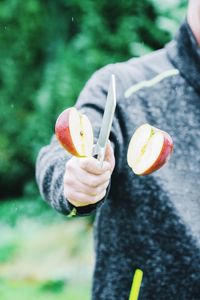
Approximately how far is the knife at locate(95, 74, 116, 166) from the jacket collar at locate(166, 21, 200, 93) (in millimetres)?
490

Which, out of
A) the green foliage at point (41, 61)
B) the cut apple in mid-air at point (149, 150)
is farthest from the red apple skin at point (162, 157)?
the green foliage at point (41, 61)

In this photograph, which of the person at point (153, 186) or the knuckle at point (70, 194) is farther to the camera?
the person at point (153, 186)

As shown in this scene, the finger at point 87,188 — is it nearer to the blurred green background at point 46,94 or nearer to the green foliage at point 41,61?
the blurred green background at point 46,94

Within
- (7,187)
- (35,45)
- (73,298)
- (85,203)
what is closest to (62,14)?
(35,45)

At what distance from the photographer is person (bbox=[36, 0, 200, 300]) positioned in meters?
1.24

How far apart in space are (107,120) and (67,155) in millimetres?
314

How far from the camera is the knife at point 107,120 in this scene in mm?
812

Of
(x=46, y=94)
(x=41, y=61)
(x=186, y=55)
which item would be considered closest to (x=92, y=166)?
(x=186, y=55)

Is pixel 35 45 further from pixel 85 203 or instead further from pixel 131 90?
pixel 85 203

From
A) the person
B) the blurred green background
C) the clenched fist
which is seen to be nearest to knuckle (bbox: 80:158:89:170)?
the clenched fist

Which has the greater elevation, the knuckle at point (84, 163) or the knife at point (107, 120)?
the knife at point (107, 120)

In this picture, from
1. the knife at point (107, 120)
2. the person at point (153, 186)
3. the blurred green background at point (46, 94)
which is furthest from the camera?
the blurred green background at point (46, 94)

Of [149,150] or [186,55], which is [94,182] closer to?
[149,150]

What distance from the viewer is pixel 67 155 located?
1.14m
